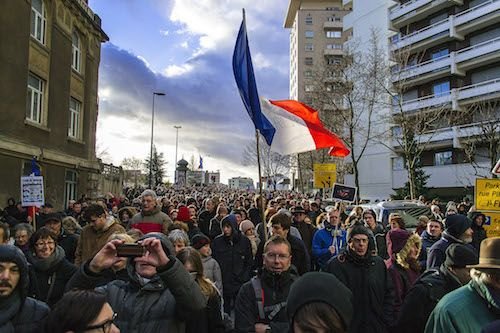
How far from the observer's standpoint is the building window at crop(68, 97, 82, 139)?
76.3 ft

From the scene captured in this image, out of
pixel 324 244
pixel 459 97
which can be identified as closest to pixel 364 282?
pixel 324 244

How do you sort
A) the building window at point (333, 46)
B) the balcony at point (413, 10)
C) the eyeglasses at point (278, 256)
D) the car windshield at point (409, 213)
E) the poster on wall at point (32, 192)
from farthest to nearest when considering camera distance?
the building window at point (333, 46)
the balcony at point (413, 10)
the car windshield at point (409, 213)
the poster on wall at point (32, 192)
the eyeglasses at point (278, 256)

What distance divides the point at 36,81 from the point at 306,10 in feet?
276

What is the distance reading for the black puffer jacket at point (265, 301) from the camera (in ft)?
11.7

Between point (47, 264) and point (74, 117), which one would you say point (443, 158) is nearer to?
point (74, 117)

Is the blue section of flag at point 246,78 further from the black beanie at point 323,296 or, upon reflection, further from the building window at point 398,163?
the building window at point 398,163

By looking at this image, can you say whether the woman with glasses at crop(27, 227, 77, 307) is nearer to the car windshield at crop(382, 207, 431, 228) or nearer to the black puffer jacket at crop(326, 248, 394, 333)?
the black puffer jacket at crop(326, 248, 394, 333)

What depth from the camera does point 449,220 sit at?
17.4 feet

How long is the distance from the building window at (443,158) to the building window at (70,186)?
32684 millimetres

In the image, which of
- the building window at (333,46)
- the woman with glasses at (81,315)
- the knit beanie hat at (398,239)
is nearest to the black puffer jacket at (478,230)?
the knit beanie hat at (398,239)

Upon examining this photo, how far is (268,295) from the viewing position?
369 centimetres

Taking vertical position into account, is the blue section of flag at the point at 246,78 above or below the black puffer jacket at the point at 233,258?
above

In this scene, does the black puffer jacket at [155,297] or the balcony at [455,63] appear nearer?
A: the black puffer jacket at [155,297]

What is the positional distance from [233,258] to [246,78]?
305 centimetres
